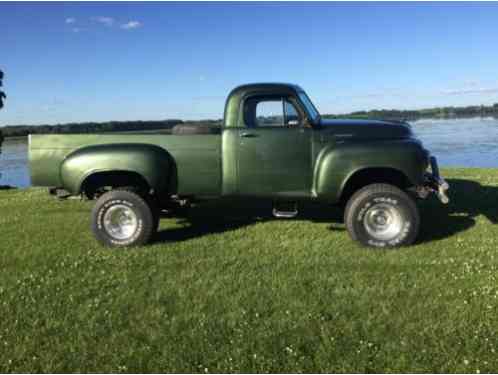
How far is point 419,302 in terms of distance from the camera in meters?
3.68

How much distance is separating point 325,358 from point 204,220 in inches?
169

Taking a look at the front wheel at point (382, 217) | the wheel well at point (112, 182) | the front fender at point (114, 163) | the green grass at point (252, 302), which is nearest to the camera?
the green grass at point (252, 302)

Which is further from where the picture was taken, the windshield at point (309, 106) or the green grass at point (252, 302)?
the windshield at point (309, 106)

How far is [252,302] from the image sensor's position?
12.3 feet

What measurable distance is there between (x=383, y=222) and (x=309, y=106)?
6.28ft

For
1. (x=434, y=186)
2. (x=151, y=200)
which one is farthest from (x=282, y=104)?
(x=434, y=186)

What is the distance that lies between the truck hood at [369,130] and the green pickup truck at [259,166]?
1 centimetres

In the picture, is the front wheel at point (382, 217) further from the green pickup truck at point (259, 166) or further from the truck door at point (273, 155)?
the truck door at point (273, 155)

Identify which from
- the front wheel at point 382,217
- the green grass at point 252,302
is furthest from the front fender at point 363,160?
the green grass at point 252,302

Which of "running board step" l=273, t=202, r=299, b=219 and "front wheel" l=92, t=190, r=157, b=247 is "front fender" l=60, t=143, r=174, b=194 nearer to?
"front wheel" l=92, t=190, r=157, b=247

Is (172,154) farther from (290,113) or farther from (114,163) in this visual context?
(290,113)

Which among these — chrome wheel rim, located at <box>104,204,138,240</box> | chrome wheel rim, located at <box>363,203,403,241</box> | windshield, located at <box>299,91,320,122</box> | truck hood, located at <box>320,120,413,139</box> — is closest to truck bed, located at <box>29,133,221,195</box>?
chrome wheel rim, located at <box>104,204,138,240</box>

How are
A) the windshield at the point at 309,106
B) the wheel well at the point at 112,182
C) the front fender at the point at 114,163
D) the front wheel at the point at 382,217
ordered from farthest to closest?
1. the windshield at the point at 309,106
2. the wheel well at the point at 112,182
3. the front fender at the point at 114,163
4. the front wheel at the point at 382,217

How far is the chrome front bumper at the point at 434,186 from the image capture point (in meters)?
5.28
